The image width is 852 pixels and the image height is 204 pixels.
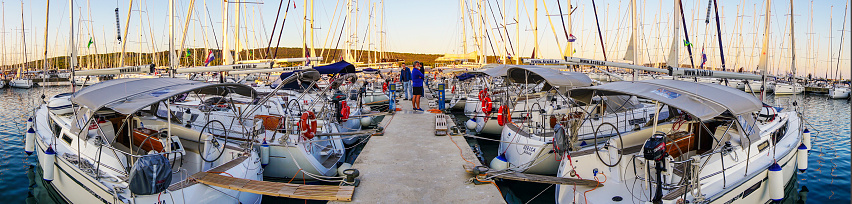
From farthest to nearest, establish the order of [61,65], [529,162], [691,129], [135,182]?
[61,65] < [529,162] < [691,129] < [135,182]

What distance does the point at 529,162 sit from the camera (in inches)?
340

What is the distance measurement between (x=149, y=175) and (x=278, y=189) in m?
1.62

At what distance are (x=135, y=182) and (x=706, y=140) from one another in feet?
28.5

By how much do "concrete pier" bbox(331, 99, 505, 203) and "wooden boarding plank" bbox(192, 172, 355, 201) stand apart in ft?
0.80

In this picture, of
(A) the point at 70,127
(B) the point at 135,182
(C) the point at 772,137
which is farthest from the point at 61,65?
(C) the point at 772,137

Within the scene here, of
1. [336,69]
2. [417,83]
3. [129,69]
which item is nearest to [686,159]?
[129,69]

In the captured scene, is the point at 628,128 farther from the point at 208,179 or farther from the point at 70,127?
the point at 70,127

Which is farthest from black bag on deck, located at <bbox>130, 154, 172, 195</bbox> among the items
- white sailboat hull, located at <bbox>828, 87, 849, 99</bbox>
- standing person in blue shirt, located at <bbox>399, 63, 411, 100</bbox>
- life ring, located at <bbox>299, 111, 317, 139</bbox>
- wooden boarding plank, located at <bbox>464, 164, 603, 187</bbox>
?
white sailboat hull, located at <bbox>828, 87, 849, 99</bbox>

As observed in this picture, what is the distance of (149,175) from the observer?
564cm

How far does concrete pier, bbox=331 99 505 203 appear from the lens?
6.68 meters

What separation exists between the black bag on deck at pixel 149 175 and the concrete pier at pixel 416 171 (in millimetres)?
2424

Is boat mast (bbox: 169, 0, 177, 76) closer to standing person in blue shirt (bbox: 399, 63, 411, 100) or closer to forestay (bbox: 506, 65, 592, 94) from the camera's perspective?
forestay (bbox: 506, 65, 592, 94)

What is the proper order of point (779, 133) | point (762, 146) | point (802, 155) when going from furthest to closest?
point (779, 133) → point (802, 155) → point (762, 146)

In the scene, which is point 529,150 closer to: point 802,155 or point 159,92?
point 802,155
